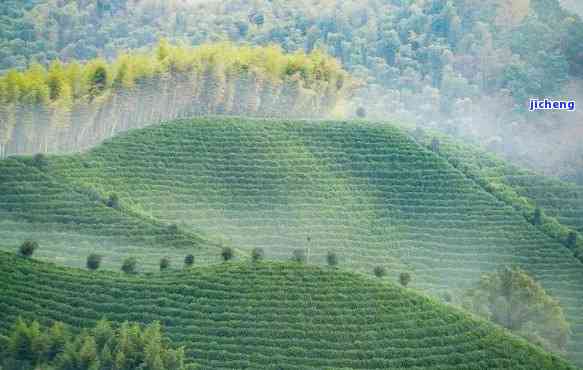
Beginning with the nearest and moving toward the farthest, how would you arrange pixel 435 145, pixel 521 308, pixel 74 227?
pixel 521 308, pixel 74 227, pixel 435 145

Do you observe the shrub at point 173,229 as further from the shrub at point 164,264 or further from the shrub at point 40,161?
the shrub at point 40,161

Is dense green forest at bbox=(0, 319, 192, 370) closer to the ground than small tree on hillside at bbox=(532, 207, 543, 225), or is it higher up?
closer to the ground

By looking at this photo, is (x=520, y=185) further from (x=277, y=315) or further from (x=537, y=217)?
(x=277, y=315)

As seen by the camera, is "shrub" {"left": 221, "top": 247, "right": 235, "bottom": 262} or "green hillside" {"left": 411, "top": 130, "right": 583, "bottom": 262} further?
"green hillside" {"left": 411, "top": 130, "right": 583, "bottom": 262}

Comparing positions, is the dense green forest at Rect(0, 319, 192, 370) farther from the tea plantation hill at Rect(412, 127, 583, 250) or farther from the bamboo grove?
the tea plantation hill at Rect(412, 127, 583, 250)

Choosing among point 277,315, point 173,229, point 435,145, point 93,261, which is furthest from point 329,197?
point 93,261

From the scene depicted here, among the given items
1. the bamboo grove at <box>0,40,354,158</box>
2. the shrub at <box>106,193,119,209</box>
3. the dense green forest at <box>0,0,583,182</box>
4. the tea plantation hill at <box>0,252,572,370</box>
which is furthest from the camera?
the dense green forest at <box>0,0,583,182</box>

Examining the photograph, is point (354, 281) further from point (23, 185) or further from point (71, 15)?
point (71, 15)

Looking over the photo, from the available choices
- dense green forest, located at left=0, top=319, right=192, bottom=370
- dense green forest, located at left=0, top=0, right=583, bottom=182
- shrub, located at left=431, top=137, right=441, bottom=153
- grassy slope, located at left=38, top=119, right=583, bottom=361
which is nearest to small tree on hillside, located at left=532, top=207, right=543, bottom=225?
grassy slope, located at left=38, top=119, right=583, bottom=361
